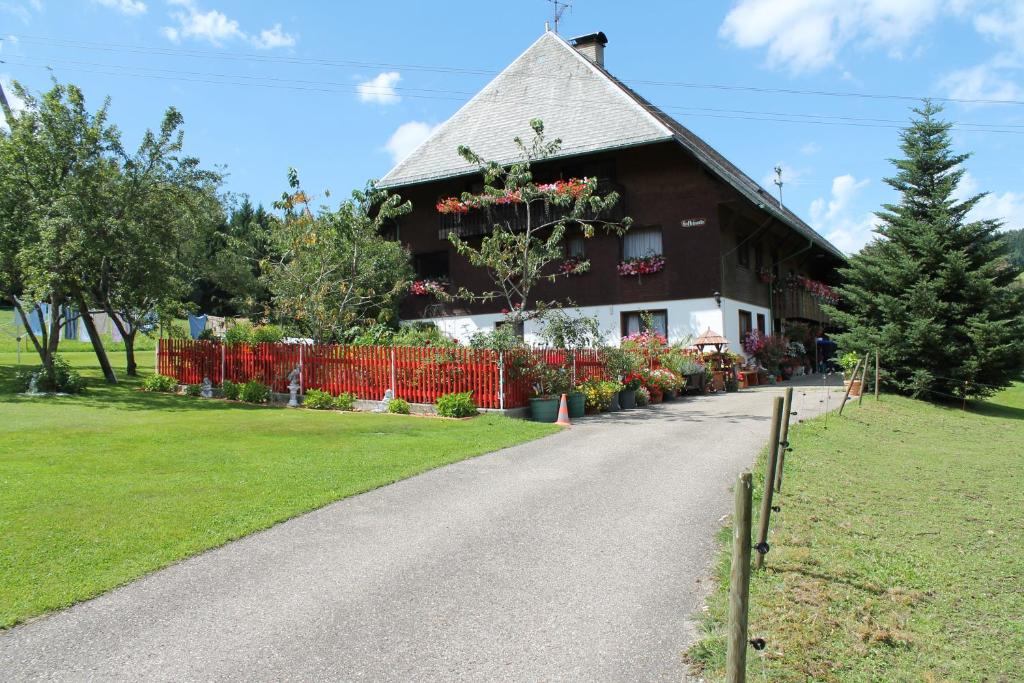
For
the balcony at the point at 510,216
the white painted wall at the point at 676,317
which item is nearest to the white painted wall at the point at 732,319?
the white painted wall at the point at 676,317

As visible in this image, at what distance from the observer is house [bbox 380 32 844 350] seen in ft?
81.5

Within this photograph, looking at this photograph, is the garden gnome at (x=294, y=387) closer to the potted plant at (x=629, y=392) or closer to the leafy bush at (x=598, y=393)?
the leafy bush at (x=598, y=393)

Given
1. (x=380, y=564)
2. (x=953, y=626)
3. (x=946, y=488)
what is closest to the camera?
(x=953, y=626)

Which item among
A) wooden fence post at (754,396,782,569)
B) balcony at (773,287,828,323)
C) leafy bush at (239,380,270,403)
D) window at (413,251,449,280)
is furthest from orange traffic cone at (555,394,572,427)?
balcony at (773,287,828,323)

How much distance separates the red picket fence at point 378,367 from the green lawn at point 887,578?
6.51m

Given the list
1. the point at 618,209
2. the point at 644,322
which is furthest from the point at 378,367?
the point at 618,209

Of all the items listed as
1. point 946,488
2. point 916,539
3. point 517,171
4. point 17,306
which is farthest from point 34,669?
point 17,306

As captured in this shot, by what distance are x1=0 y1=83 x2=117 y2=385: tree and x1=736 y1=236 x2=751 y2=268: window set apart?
1962 cm

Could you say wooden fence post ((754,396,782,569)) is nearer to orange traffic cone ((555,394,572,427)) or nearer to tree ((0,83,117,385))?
orange traffic cone ((555,394,572,427))

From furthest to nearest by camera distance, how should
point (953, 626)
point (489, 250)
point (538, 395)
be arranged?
point (489, 250) < point (538, 395) < point (953, 626)

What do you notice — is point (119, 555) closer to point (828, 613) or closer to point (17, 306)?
point (828, 613)

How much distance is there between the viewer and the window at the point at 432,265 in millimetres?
29719

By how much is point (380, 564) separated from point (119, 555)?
1950 mm

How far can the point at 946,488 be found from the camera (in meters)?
8.62
